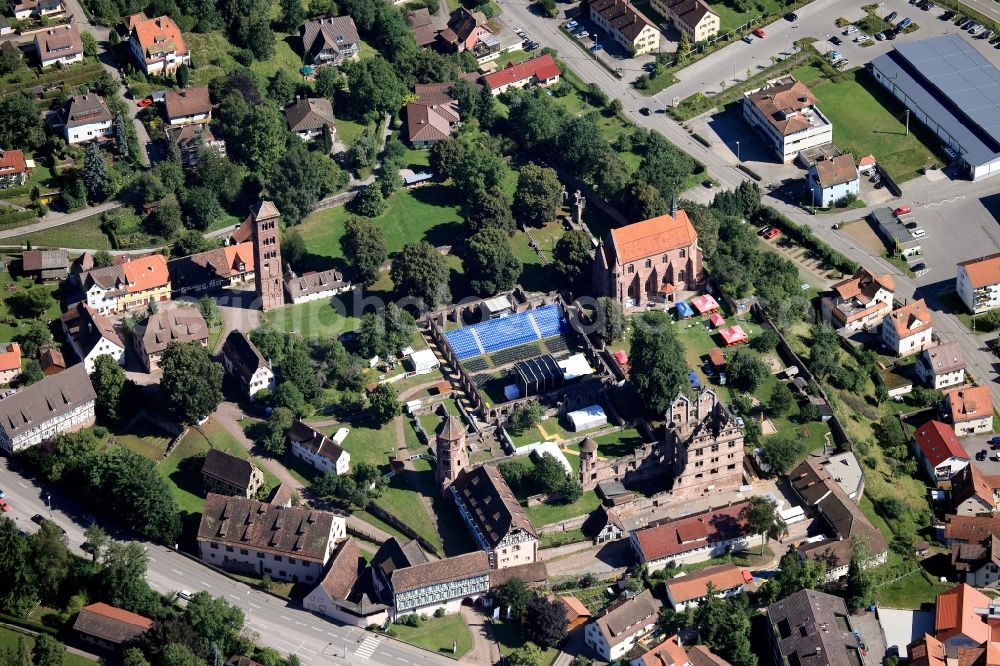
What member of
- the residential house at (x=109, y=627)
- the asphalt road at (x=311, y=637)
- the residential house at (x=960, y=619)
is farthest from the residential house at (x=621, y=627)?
the residential house at (x=109, y=627)

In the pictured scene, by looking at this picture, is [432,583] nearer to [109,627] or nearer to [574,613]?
[574,613]

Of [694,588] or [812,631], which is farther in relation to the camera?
[694,588]

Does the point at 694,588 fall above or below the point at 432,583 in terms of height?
below

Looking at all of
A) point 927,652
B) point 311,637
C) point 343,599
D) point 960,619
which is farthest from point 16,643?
point 960,619

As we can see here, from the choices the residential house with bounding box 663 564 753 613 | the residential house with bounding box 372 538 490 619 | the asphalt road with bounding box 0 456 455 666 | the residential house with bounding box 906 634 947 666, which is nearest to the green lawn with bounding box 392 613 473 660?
the asphalt road with bounding box 0 456 455 666

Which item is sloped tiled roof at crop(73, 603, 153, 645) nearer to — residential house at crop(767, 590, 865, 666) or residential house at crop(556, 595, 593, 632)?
residential house at crop(556, 595, 593, 632)

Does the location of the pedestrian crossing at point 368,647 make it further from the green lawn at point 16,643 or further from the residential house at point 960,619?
the residential house at point 960,619

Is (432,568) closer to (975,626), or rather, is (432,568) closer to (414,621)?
(414,621)

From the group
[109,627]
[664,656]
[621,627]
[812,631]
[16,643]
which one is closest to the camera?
[664,656]
